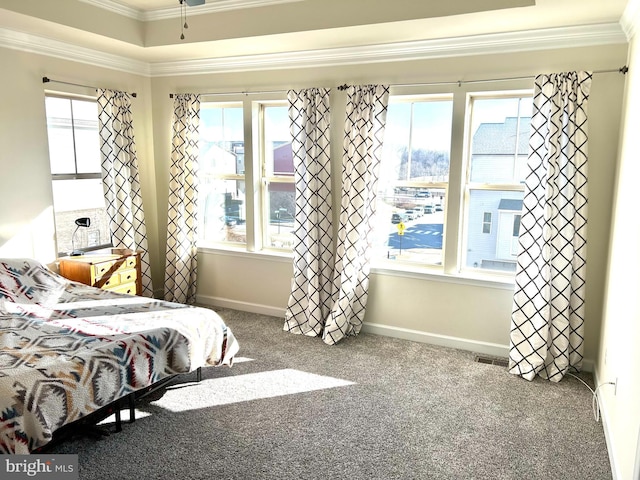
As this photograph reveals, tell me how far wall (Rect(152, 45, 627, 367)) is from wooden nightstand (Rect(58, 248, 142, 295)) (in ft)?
2.68

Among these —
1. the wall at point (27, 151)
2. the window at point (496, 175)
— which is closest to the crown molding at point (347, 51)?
the wall at point (27, 151)

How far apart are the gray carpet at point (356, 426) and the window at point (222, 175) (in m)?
1.71

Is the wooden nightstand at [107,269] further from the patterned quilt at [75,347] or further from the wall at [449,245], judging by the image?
the wall at [449,245]

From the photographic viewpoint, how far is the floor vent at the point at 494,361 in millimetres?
3783

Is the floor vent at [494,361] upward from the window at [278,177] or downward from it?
downward

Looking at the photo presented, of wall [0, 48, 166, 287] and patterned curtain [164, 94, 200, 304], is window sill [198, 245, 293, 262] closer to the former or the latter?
patterned curtain [164, 94, 200, 304]

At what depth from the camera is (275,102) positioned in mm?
4648

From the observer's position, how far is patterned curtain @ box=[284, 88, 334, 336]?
4.29 metres

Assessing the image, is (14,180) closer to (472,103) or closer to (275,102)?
(275,102)

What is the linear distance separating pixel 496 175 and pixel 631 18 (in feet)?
4.44

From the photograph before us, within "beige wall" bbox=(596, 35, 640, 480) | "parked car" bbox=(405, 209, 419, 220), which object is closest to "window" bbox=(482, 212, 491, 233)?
"parked car" bbox=(405, 209, 419, 220)

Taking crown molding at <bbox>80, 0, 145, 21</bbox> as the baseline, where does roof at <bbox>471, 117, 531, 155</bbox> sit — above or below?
below

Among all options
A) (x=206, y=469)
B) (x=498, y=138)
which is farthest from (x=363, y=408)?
(x=498, y=138)

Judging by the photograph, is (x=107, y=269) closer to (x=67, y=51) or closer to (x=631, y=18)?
(x=67, y=51)
